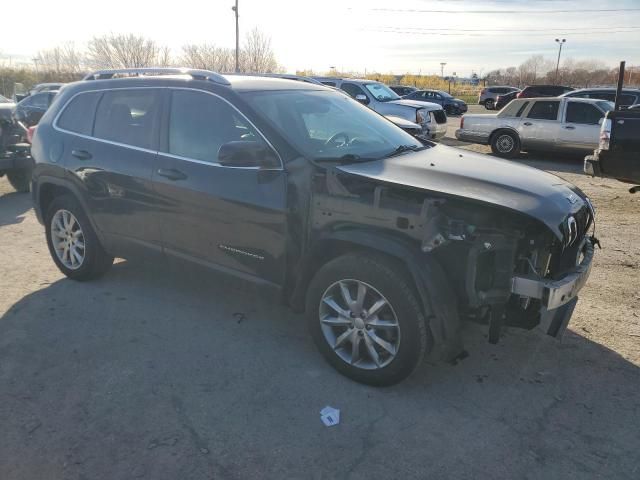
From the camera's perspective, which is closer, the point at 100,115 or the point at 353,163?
the point at 353,163

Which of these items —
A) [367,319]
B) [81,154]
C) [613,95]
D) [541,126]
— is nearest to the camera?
[367,319]

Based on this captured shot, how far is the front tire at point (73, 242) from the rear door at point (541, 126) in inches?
434

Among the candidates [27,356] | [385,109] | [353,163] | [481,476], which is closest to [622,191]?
[385,109]

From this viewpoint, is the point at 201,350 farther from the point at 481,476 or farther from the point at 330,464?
the point at 481,476

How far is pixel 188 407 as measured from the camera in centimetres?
316

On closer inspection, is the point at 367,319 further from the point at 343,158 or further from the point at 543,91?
the point at 543,91

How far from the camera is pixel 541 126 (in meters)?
12.9

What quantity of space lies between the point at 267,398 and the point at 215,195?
4.68 ft

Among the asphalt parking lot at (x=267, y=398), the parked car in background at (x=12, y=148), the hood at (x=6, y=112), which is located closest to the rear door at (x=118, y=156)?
the asphalt parking lot at (x=267, y=398)

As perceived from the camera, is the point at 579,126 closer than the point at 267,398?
No

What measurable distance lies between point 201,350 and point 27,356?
1.19 m

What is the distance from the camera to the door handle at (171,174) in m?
3.95

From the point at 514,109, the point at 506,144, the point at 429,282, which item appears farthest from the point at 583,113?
the point at 429,282

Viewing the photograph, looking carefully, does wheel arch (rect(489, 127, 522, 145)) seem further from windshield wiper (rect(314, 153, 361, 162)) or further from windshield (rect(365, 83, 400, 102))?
windshield wiper (rect(314, 153, 361, 162))
